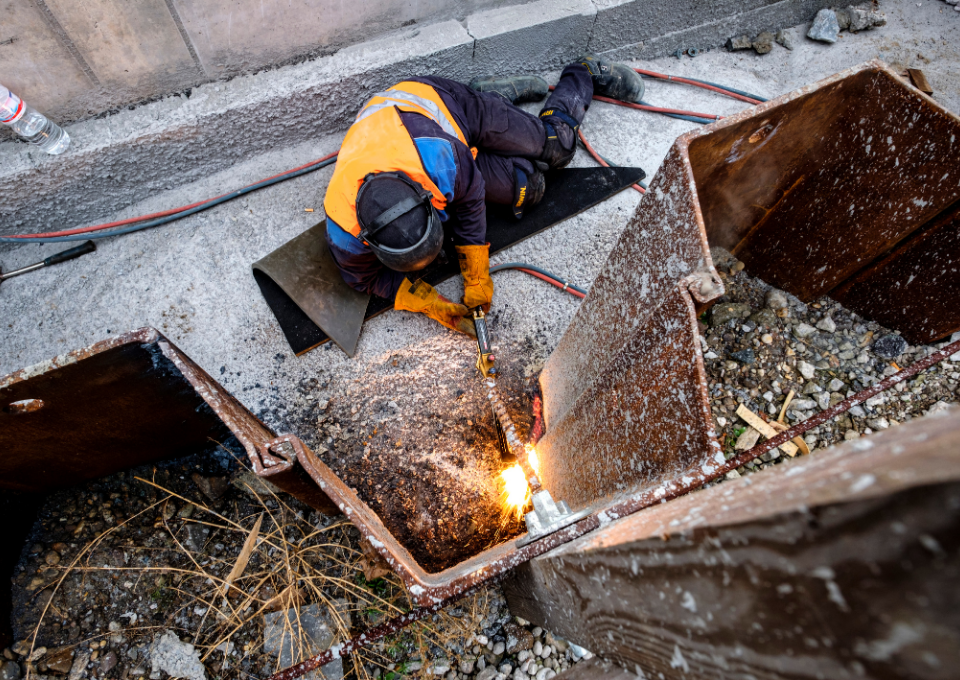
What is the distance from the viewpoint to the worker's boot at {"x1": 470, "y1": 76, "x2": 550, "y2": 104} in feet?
12.2

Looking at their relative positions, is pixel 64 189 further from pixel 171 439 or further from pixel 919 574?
pixel 919 574

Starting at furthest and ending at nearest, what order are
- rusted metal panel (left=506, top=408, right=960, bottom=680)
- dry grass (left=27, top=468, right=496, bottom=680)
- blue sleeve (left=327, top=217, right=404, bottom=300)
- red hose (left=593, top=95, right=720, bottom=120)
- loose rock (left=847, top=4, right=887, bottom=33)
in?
loose rock (left=847, top=4, right=887, bottom=33) < red hose (left=593, top=95, right=720, bottom=120) < blue sleeve (left=327, top=217, right=404, bottom=300) < dry grass (left=27, top=468, right=496, bottom=680) < rusted metal panel (left=506, top=408, right=960, bottom=680)

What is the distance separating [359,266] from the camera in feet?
10.4

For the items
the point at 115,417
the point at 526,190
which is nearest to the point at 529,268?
the point at 526,190

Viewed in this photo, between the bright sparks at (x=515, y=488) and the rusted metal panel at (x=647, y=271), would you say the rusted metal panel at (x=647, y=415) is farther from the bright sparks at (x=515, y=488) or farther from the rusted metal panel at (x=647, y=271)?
the bright sparks at (x=515, y=488)

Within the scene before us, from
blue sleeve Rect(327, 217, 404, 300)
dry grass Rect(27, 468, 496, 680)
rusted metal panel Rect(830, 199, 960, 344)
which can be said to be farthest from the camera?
blue sleeve Rect(327, 217, 404, 300)

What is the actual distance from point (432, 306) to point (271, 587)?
1823 mm

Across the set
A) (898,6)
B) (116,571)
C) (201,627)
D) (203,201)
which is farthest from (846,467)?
(898,6)

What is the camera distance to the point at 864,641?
1.68ft

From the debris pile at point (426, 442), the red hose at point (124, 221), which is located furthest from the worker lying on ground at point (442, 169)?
the red hose at point (124, 221)

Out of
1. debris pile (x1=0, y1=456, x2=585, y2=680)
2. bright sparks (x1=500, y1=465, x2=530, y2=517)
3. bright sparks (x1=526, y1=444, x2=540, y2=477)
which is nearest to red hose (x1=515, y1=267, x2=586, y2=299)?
bright sparks (x1=526, y1=444, x2=540, y2=477)

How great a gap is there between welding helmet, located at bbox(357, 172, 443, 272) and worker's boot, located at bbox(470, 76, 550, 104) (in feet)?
4.59

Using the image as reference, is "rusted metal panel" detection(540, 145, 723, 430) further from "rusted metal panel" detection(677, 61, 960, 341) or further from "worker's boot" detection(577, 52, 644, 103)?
"worker's boot" detection(577, 52, 644, 103)

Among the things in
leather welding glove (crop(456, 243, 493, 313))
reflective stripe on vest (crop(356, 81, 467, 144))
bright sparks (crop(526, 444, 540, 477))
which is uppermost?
reflective stripe on vest (crop(356, 81, 467, 144))
